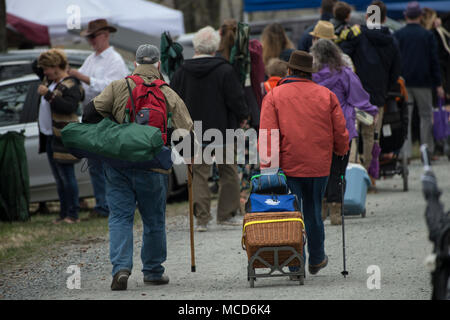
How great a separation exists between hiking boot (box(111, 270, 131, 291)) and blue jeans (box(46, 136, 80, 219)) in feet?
14.0

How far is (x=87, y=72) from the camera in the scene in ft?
36.8

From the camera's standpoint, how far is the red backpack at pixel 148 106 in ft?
23.4

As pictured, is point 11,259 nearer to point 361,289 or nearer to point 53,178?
point 53,178

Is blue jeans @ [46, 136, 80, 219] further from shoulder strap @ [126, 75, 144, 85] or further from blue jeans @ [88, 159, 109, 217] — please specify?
shoulder strap @ [126, 75, 144, 85]

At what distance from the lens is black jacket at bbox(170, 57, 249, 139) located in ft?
32.9

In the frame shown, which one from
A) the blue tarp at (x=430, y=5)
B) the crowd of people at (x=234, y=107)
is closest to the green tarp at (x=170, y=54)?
the crowd of people at (x=234, y=107)

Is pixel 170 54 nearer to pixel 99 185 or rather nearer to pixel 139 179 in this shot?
pixel 99 185

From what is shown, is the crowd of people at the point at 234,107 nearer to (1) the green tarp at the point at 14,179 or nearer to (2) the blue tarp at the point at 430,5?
(1) the green tarp at the point at 14,179

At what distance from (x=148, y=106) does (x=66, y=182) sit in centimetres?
432

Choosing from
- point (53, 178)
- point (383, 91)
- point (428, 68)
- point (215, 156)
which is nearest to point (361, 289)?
point (215, 156)

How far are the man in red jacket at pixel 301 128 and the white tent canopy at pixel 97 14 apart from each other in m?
11.4

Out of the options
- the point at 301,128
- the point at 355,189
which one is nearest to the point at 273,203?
the point at 301,128

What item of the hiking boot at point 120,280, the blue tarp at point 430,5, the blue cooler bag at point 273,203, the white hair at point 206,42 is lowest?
the hiking boot at point 120,280

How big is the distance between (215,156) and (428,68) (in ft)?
18.6
